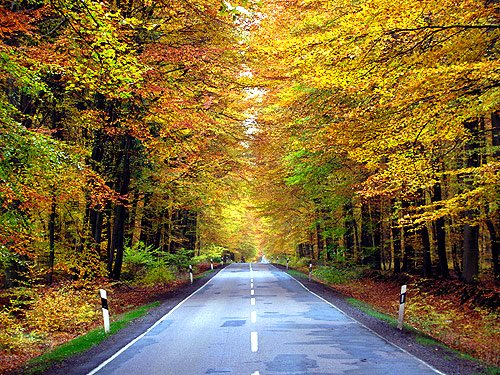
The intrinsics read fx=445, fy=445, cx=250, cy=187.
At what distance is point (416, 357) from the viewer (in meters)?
8.88

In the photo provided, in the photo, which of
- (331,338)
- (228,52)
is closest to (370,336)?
(331,338)

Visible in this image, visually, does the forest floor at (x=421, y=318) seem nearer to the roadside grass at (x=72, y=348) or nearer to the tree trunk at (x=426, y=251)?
the roadside grass at (x=72, y=348)

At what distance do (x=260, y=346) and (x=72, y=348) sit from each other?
4209 millimetres

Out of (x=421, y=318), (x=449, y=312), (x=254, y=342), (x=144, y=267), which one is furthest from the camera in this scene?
(x=144, y=267)

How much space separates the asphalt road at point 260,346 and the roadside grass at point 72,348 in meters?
1.02

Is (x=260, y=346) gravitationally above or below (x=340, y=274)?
above

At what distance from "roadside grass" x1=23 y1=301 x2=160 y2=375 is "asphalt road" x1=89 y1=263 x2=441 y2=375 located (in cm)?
102

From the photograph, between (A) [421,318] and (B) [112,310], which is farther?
(B) [112,310]

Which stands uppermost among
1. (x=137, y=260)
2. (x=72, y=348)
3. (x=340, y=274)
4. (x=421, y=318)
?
(x=137, y=260)

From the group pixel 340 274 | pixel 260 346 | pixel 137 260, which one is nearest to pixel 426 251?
pixel 340 274

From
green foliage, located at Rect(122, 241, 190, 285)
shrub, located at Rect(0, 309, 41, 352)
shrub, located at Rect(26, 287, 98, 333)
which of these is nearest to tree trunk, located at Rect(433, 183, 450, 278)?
shrub, located at Rect(26, 287, 98, 333)

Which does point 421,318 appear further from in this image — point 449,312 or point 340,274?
point 340,274

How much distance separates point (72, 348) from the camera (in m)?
9.95

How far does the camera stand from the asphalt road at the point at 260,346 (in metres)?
7.95
